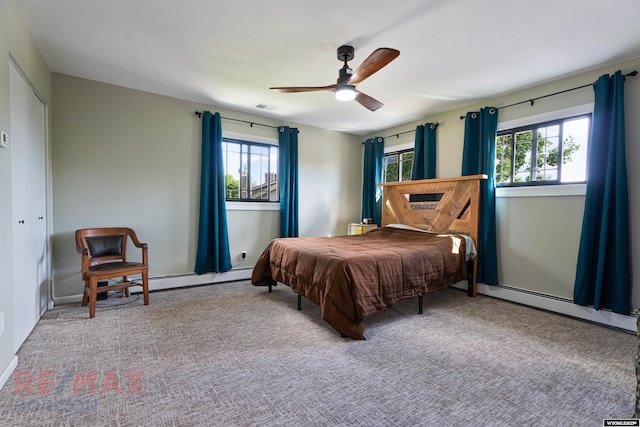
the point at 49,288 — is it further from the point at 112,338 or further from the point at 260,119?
the point at 260,119

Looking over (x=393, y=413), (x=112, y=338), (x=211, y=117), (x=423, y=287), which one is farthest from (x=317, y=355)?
(x=211, y=117)

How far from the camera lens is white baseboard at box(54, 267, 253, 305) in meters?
3.79

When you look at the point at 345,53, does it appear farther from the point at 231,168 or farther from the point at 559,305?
the point at 559,305

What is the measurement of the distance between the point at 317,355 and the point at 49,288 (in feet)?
10.2

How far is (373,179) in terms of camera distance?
557cm

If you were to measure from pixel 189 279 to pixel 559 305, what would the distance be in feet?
15.2

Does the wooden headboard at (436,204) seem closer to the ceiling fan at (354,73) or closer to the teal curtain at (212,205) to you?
the ceiling fan at (354,73)

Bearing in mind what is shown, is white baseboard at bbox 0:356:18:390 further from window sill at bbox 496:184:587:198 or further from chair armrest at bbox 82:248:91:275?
window sill at bbox 496:184:587:198

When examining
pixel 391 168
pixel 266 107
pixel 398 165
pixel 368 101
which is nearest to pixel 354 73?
pixel 368 101

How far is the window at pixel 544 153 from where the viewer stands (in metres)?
3.15

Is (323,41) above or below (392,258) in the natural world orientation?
above

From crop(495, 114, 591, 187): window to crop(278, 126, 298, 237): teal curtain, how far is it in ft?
9.98

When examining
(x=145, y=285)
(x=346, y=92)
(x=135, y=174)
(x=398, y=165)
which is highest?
(x=346, y=92)

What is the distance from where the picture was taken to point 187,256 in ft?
13.4
